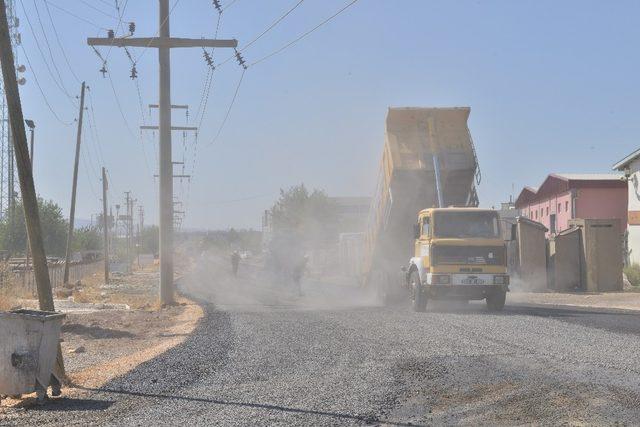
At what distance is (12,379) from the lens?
8.23 m

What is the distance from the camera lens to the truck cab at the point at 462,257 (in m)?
17.2

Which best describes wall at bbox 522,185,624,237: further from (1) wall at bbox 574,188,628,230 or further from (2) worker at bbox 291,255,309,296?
(2) worker at bbox 291,255,309,296

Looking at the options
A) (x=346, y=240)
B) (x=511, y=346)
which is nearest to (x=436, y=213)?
(x=511, y=346)

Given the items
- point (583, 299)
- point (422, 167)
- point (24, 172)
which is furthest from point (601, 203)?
point (24, 172)

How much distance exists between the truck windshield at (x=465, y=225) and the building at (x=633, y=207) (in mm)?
14897

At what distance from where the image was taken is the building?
30000 mm

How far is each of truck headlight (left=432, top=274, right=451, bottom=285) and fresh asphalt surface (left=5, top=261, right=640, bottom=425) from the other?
6.32ft

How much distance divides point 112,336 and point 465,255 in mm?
8178

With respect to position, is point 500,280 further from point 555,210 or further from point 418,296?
point 555,210

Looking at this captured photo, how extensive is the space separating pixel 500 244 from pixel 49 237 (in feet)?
206

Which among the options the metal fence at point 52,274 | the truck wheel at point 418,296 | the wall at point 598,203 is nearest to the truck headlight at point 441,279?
the truck wheel at point 418,296

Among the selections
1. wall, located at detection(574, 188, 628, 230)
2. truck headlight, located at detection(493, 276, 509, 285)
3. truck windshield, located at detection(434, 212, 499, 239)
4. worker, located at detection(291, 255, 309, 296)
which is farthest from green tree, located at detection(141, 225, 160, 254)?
truck headlight, located at detection(493, 276, 509, 285)

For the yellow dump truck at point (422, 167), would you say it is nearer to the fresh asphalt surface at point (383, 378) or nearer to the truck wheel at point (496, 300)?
the truck wheel at point (496, 300)

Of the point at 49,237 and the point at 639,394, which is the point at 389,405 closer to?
the point at 639,394
